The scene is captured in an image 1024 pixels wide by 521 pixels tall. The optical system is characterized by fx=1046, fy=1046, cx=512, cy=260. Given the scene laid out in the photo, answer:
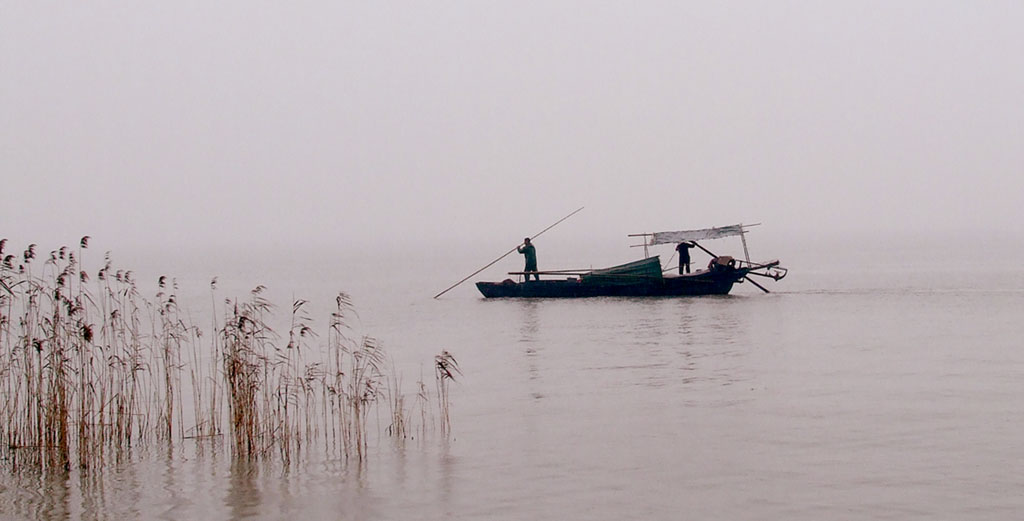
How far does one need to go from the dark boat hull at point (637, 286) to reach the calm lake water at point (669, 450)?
11.4 m

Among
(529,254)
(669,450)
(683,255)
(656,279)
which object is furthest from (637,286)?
(669,450)

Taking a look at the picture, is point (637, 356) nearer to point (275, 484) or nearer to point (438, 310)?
point (275, 484)

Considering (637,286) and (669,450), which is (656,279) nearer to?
(637,286)

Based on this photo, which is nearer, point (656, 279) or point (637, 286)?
point (656, 279)

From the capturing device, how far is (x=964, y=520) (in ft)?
24.0

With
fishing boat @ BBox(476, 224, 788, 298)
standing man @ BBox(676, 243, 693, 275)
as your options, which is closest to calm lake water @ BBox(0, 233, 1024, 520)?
fishing boat @ BBox(476, 224, 788, 298)

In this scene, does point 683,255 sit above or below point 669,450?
above

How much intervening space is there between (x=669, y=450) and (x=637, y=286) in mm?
22578

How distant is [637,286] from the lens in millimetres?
32344

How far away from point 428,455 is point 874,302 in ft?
72.3

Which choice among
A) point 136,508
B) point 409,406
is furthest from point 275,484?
point 409,406

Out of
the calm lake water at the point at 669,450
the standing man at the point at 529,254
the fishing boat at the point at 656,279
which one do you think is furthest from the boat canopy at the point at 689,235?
the calm lake water at the point at 669,450

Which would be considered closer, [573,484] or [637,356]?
[573,484]

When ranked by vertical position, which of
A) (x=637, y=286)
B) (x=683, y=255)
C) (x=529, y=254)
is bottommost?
(x=637, y=286)
